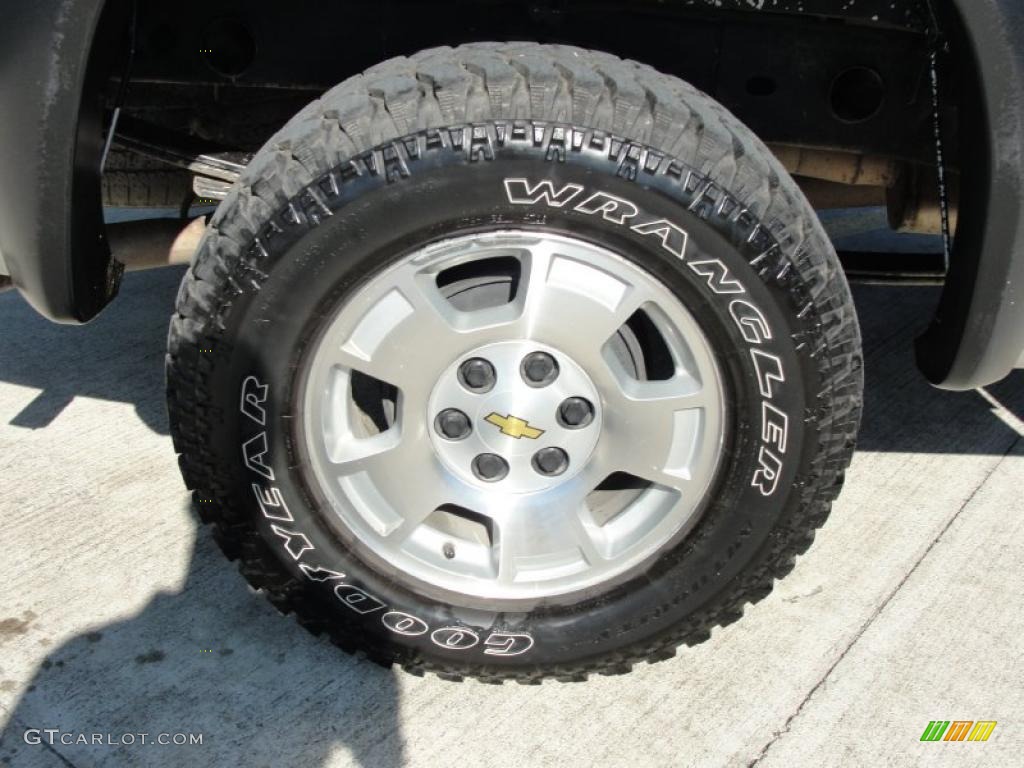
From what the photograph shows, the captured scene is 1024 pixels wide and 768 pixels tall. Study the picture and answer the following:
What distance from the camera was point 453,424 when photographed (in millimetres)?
2180

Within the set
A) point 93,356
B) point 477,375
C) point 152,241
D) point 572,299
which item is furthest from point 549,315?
point 93,356

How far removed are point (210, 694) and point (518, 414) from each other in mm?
996

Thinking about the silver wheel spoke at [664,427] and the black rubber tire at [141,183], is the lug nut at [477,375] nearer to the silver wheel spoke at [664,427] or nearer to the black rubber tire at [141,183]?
the silver wheel spoke at [664,427]

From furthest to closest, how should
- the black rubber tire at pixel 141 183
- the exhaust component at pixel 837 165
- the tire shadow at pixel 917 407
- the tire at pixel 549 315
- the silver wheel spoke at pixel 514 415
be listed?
the tire shadow at pixel 917 407
the black rubber tire at pixel 141 183
the exhaust component at pixel 837 165
the silver wheel spoke at pixel 514 415
the tire at pixel 549 315

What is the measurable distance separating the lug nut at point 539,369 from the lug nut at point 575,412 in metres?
0.06

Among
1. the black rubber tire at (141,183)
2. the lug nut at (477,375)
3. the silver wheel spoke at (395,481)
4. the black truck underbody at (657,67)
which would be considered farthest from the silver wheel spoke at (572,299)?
the black rubber tire at (141,183)

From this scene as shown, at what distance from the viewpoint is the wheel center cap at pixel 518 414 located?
213 cm

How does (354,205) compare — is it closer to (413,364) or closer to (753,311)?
(413,364)

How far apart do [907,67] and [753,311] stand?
0.84m

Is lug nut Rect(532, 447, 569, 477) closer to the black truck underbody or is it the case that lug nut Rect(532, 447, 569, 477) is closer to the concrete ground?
the concrete ground

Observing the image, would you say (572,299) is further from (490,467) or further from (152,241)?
(152,241)

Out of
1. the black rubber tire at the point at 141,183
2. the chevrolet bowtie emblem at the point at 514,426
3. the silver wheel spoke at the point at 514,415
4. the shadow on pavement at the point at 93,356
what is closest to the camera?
the silver wheel spoke at the point at 514,415

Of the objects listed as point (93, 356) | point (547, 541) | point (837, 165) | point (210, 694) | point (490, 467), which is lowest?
point (93, 356)

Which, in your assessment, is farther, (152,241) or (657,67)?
(152,241)
